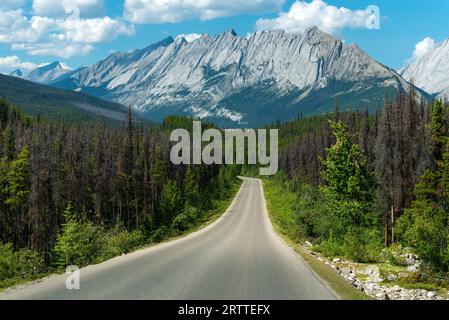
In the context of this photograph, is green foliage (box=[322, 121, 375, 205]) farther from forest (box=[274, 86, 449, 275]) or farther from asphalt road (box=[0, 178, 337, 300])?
asphalt road (box=[0, 178, 337, 300])

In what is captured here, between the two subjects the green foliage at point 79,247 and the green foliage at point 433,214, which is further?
the green foliage at point 79,247

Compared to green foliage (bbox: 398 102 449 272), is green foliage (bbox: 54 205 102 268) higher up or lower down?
lower down

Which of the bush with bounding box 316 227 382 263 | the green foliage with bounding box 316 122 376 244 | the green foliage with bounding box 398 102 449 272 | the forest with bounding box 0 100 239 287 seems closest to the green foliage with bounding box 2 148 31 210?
the forest with bounding box 0 100 239 287

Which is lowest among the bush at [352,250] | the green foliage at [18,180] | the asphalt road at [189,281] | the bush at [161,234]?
the bush at [161,234]

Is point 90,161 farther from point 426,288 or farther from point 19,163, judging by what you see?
point 426,288

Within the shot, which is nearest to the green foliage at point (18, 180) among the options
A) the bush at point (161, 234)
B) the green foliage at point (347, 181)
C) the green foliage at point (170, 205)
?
the bush at point (161, 234)

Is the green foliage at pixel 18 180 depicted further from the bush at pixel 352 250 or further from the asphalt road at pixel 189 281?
the bush at pixel 352 250

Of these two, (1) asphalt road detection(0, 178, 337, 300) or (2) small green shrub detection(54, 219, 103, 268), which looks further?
(2) small green shrub detection(54, 219, 103, 268)

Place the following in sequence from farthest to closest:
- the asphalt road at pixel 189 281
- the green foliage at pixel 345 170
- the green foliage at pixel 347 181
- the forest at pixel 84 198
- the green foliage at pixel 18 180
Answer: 1. the forest at pixel 84 198
2. the green foliage at pixel 18 180
3. the green foliage at pixel 345 170
4. the green foliage at pixel 347 181
5. the asphalt road at pixel 189 281

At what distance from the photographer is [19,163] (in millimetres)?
48156

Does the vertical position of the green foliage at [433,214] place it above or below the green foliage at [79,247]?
above

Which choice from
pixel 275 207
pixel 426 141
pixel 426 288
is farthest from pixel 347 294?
pixel 275 207

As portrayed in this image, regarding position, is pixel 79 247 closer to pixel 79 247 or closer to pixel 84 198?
pixel 79 247
